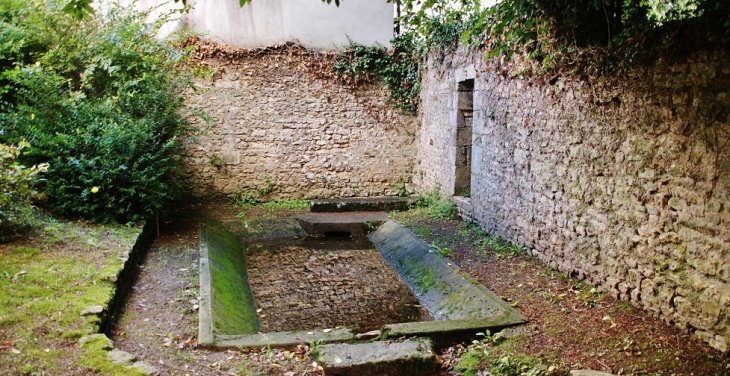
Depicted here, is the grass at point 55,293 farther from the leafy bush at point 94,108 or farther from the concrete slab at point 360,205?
the concrete slab at point 360,205

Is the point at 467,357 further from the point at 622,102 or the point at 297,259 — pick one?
the point at 297,259

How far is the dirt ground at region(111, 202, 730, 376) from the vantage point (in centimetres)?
369

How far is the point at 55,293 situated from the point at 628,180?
4903 millimetres

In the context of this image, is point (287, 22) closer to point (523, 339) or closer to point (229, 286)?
point (229, 286)

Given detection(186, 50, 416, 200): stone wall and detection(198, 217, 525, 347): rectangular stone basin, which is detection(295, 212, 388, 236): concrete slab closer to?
detection(198, 217, 525, 347): rectangular stone basin

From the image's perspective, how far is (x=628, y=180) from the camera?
15.3ft

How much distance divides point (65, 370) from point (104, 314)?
88 centimetres

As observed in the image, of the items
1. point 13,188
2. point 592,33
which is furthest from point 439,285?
point 13,188

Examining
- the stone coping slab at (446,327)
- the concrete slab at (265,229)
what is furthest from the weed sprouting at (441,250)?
the concrete slab at (265,229)

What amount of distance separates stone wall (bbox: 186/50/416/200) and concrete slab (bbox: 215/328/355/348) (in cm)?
635

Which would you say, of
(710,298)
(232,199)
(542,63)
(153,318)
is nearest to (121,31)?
(232,199)

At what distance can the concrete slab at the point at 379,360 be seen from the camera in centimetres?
372

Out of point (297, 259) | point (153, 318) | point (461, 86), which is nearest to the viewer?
point (153, 318)

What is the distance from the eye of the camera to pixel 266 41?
10.3m
